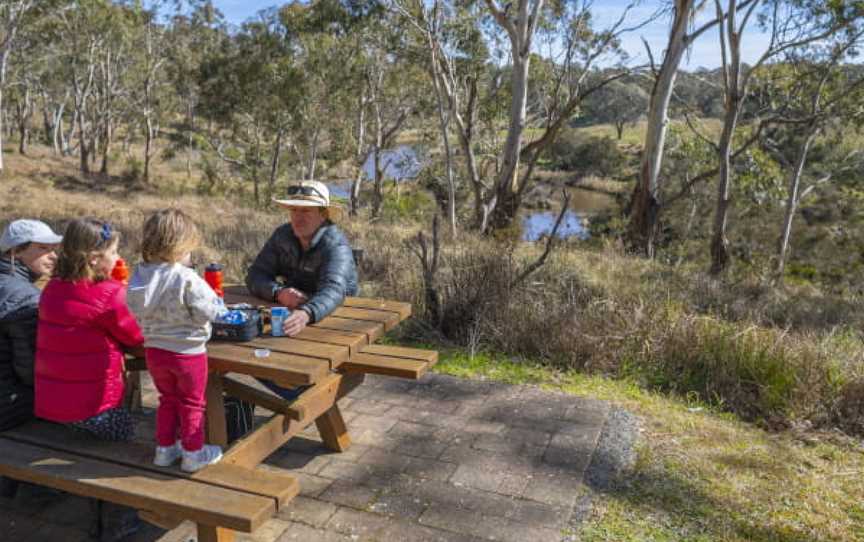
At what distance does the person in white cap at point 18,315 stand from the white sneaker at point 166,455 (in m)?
0.65

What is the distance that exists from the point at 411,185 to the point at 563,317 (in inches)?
1047

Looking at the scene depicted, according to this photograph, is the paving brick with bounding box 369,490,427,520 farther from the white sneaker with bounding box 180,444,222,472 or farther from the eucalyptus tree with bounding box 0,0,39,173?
the eucalyptus tree with bounding box 0,0,39,173

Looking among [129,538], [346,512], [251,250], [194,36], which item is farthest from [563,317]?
[194,36]

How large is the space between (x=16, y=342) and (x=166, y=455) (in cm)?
79

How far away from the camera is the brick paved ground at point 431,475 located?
282 cm

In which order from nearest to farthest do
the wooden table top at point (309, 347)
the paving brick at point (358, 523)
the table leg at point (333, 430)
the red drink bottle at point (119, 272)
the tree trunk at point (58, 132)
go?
the wooden table top at point (309, 347)
the paving brick at point (358, 523)
the red drink bottle at point (119, 272)
the table leg at point (333, 430)
the tree trunk at point (58, 132)

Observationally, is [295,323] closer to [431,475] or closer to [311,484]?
[311,484]

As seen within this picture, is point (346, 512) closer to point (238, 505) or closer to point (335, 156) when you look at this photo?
point (238, 505)

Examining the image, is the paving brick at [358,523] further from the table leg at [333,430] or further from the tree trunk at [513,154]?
the tree trunk at [513,154]

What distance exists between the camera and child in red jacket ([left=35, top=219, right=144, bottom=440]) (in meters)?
2.43

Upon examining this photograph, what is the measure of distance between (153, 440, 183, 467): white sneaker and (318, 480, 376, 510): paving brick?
845 millimetres

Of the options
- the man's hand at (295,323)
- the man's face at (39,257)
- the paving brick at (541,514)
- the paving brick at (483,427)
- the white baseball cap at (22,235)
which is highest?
the white baseball cap at (22,235)

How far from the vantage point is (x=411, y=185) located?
31328mm

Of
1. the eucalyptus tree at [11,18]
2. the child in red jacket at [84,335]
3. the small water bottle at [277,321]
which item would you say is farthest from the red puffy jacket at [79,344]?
the eucalyptus tree at [11,18]
